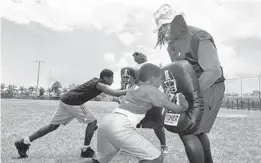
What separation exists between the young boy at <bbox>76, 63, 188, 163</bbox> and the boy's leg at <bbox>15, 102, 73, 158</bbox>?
219cm

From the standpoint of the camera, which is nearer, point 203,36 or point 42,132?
point 203,36

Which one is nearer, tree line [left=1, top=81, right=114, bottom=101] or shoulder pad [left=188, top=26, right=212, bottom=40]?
shoulder pad [left=188, top=26, right=212, bottom=40]

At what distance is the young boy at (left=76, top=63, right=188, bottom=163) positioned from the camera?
104 inches

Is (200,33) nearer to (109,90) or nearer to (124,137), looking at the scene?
(124,137)

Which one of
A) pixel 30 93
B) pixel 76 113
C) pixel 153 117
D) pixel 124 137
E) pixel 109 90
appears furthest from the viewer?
pixel 30 93

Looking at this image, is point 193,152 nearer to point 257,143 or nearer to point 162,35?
point 162,35

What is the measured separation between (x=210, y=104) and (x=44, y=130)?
3.02 m

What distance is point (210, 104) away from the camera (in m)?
2.79

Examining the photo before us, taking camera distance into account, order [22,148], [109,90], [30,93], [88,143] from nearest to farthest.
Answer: [109,90] < [22,148] < [88,143] < [30,93]

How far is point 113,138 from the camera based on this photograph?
8.66 feet

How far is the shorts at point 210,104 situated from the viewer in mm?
2754

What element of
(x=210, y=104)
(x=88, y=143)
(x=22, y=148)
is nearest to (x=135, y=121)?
(x=210, y=104)

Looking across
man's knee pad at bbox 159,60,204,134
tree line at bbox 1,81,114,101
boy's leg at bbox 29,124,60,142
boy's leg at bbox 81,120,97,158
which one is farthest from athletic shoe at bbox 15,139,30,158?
tree line at bbox 1,81,114,101

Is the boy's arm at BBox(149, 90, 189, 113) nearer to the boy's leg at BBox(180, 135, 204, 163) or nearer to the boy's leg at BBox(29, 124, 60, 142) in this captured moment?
the boy's leg at BBox(180, 135, 204, 163)
